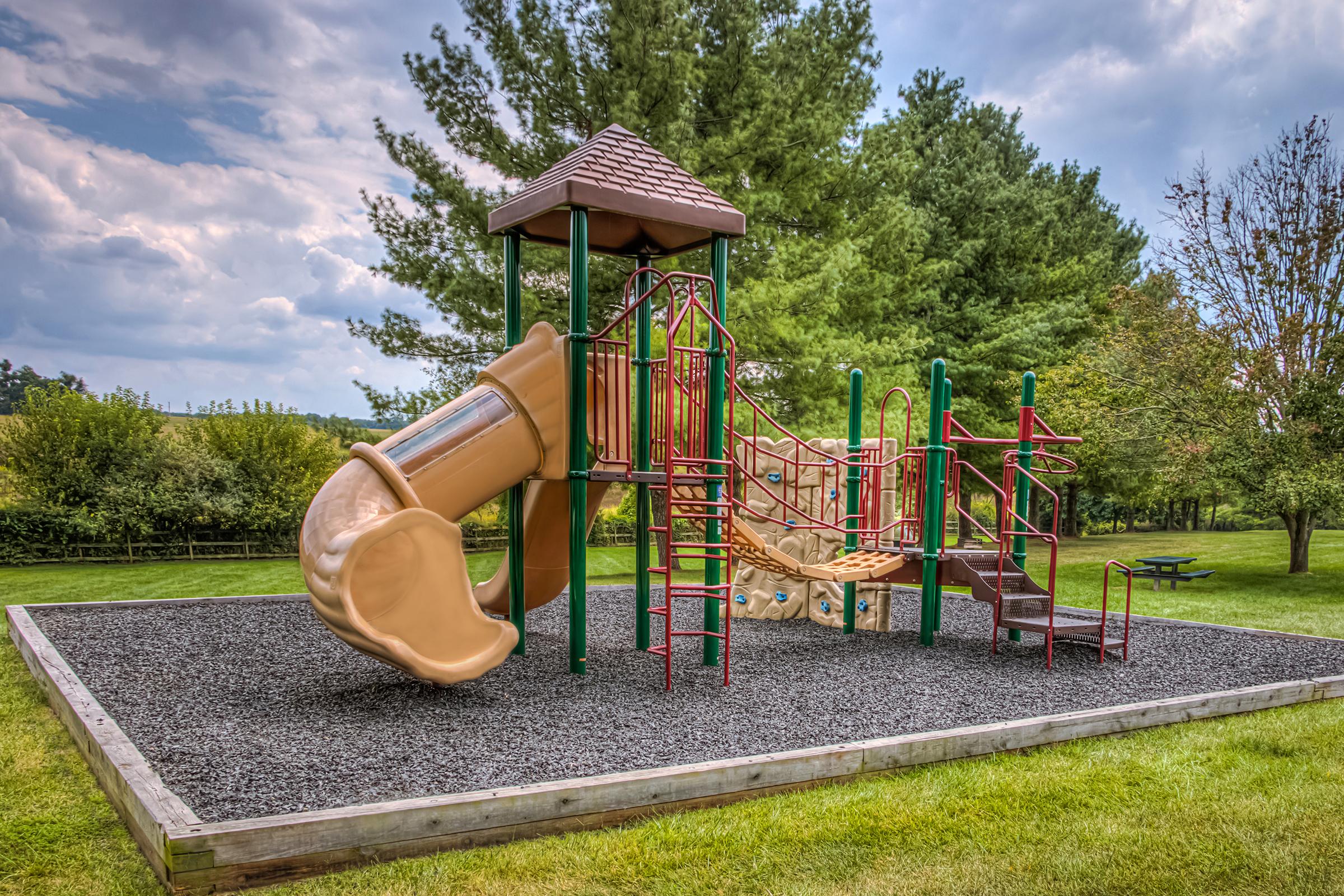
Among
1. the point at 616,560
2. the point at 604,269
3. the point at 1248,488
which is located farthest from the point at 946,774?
the point at 616,560

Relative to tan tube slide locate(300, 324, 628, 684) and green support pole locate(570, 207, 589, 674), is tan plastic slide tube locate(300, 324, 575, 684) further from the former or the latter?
green support pole locate(570, 207, 589, 674)

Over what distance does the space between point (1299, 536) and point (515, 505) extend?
15645mm

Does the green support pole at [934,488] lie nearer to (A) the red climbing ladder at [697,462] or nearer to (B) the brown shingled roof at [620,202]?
(A) the red climbing ladder at [697,462]

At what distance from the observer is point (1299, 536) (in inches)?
643

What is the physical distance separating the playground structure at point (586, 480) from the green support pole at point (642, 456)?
0.03 m

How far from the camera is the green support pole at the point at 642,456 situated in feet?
25.4

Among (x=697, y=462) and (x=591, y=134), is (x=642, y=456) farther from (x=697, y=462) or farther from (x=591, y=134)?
(x=591, y=134)

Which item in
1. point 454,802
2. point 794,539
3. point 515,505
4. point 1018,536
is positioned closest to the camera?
point 454,802

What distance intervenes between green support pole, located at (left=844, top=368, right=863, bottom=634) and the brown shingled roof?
2.60m

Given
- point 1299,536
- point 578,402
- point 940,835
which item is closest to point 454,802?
point 940,835

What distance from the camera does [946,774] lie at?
4875mm

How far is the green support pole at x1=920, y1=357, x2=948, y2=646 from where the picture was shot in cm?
841

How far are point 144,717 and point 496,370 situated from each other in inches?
127

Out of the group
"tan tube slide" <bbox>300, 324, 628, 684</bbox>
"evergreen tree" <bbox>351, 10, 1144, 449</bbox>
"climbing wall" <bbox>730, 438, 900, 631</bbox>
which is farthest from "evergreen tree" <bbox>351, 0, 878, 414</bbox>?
"tan tube slide" <bbox>300, 324, 628, 684</bbox>
